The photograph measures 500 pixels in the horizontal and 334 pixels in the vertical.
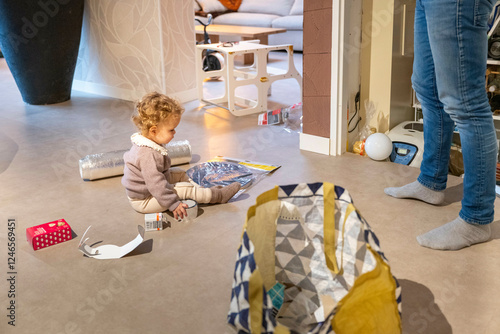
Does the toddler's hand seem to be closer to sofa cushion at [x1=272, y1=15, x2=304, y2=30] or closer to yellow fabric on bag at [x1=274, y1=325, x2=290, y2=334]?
yellow fabric on bag at [x1=274, y1=325, x2=290, y2=334]

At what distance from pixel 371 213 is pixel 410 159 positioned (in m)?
0.61

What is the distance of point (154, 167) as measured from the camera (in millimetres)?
1838

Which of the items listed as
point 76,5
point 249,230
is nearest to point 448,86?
point 249,230

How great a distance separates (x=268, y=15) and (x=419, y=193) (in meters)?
4.65

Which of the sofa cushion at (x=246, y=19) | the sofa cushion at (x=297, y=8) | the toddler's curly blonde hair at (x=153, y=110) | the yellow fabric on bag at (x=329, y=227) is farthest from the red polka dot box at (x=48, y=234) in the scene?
the sofa cushion at (x=297, y=8)

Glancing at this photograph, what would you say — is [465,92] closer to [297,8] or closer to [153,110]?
[153,110]

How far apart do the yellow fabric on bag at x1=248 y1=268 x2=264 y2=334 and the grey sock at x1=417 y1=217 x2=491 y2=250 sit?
0.81 metres

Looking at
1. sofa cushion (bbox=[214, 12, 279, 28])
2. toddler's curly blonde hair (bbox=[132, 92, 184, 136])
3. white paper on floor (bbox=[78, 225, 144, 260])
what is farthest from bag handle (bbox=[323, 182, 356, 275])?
sofa cushion (bbox=[214, 12, 279, 28])

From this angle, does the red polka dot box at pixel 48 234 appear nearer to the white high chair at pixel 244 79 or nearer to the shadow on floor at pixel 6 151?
the shadow on floor at pixel 6 151

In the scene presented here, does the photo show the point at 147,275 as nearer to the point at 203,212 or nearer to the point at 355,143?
the point at 203,212

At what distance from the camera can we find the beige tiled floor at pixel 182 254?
1312 millimetres

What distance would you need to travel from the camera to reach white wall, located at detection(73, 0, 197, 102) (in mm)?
3490

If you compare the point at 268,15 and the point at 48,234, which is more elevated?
the point at 268,15

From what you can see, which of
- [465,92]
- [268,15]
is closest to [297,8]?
[268,15]
